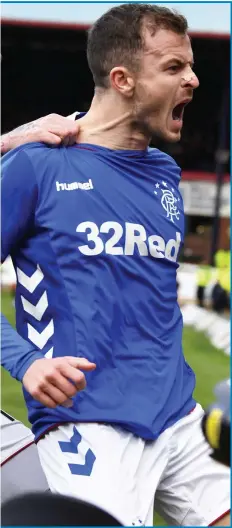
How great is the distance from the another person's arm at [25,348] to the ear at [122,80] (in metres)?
0.21

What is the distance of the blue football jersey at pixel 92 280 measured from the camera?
4.32ft

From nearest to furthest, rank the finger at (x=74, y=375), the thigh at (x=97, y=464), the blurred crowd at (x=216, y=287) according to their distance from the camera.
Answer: the finger at (x=74, y=375) < the thigh at (x=97, y=464) < the blurred crowd at (x=216, y=287)

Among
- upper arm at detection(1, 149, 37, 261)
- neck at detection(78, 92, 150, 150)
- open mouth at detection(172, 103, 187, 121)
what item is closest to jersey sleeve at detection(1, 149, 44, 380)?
upper arm at detection(1, 149, 37, 261)

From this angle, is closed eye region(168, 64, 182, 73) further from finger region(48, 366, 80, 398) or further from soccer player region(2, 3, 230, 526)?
finger region(48, 366, 80, 398)

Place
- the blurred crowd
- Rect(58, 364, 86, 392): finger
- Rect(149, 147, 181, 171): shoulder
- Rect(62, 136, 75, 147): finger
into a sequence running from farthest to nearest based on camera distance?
the blurred crowd, Rect(149, 147, 181, 171): shoulder, Rect(62, 136, 75, 147): finger, Rect(58, 364, 86, 392): finger

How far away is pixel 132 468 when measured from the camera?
132 cm

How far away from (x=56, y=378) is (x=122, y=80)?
0.55 meters

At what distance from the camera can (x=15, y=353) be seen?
4.07 ft

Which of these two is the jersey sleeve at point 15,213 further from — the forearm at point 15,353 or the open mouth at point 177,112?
the open mouth at point 177,112

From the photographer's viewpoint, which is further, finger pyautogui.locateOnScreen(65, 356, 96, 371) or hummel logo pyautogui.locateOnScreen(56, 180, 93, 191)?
hummel logo pyautogui.locateOnScreen(56, 180, 93, 191)

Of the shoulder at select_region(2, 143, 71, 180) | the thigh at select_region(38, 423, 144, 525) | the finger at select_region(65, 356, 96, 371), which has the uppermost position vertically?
the shoulder at select_region(2, 143, 71, 180)

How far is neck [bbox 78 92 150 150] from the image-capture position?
54.5 inches

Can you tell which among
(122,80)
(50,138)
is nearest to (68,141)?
(50,138)

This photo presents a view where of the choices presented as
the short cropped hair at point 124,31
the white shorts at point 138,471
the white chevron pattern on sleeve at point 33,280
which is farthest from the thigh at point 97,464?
the short cropped hair at point 124,31
